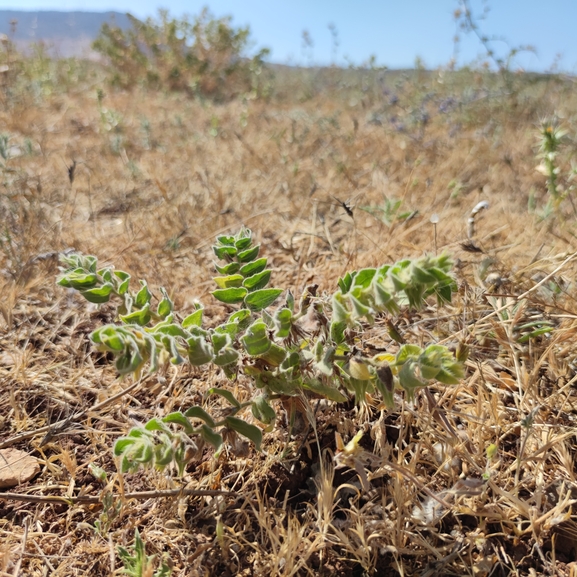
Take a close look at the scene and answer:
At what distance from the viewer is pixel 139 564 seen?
1060 mm

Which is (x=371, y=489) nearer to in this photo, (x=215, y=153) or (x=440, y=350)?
(x=440, y=350)

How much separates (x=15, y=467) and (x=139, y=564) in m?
0.57

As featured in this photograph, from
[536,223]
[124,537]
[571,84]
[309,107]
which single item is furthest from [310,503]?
[571,84]

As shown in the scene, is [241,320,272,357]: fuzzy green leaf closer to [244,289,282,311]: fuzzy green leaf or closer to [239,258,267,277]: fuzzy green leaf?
[244,289,282,311]: fuzzy green leaf

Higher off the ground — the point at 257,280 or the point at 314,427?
the point at 257,280

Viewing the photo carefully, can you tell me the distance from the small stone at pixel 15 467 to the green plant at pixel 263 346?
434 millimetres

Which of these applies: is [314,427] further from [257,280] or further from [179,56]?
[179,56]

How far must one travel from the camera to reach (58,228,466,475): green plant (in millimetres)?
966

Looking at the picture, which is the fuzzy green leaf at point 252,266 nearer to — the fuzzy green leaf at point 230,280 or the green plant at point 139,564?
the fuzzy green leaf at point 230,280

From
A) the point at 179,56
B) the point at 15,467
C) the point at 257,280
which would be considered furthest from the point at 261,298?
the point at 179,56

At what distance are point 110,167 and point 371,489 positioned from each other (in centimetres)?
333

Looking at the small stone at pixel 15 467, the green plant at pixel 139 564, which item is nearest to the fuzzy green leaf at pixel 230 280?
the green plant at pixel 139 564

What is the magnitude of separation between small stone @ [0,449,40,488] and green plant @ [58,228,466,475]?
Result: 43 centimetres

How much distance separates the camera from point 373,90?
6531mm
